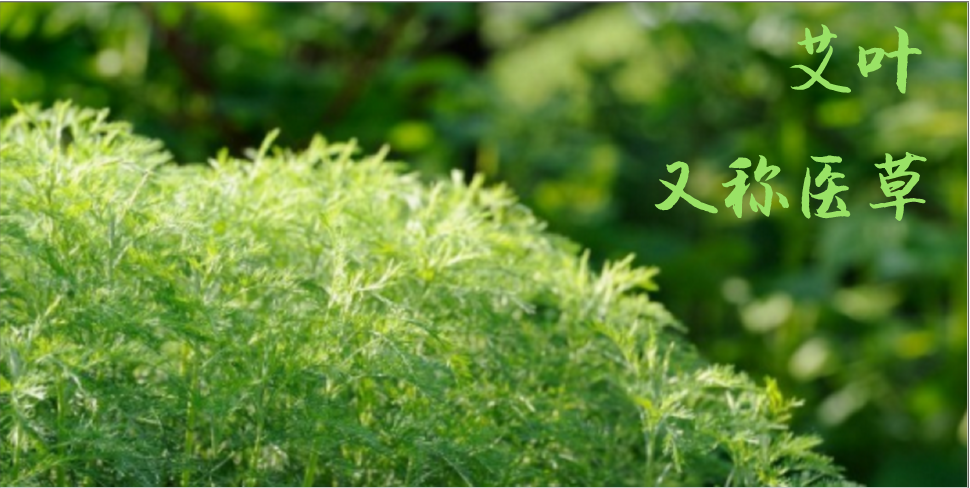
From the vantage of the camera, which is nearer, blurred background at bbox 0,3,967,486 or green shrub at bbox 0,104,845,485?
green shrub at bbox 0,104,845,485

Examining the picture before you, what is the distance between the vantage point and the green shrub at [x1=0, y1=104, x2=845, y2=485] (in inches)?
25.5

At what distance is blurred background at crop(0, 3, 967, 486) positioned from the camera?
218cm

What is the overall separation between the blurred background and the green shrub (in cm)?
130

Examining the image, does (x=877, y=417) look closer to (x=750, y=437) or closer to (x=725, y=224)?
(x=725, y=224)

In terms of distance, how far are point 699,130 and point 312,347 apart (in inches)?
87.8

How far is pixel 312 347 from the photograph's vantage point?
0.65 metres

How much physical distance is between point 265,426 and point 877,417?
1938 mm

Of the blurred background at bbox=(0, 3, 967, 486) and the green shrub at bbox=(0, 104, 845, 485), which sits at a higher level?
the blurred background at bbox=(0, 3, 967, 486)

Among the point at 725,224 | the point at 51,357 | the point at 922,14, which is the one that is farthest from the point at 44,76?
the point at 51,357

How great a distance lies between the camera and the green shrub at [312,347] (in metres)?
0.65

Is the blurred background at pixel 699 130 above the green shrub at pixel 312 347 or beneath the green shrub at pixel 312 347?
above

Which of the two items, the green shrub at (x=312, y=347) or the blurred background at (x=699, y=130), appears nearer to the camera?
the green shrub at (x=312, y=347)

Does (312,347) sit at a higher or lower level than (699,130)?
lower

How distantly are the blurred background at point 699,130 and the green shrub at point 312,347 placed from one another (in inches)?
51.4
